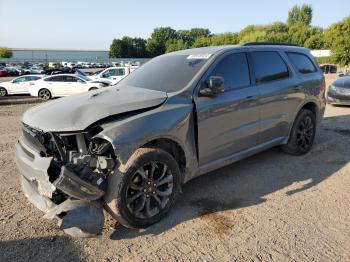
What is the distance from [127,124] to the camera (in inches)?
133

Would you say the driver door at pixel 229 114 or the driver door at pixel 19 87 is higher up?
the driver door at pixel 229 114

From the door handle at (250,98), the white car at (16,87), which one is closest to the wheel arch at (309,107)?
the door handle at (250,98)

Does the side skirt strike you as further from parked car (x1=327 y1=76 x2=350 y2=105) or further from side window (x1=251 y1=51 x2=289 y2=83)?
parked car (x1=327 y1=76 x2=350 y2=105)

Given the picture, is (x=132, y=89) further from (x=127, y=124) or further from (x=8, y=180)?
(x=8, y=180)

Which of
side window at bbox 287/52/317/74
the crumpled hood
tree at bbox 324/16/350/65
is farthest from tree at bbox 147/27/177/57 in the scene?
the crumpled hood

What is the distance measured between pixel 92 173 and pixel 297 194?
8.73ft

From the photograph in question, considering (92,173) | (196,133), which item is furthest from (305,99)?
(92,173)

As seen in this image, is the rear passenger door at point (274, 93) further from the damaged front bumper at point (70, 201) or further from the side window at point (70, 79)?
the side window at point (70, 79)

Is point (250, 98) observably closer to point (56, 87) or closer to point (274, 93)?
point (274, 93)

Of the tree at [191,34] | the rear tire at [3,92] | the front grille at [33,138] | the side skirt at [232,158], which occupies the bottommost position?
the rear tire at [3,92]

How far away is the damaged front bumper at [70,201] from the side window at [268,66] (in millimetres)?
2866

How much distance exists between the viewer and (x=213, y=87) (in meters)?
3.94

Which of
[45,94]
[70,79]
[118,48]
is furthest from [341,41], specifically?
[118,48]

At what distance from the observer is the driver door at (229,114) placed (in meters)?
4.08
